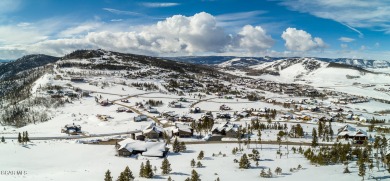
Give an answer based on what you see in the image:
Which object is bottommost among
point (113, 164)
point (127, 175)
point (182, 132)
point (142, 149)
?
point (113, 164)

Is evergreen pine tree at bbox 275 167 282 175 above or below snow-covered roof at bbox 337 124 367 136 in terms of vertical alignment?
below

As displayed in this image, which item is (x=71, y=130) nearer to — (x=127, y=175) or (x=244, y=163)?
(x=127, y=175)

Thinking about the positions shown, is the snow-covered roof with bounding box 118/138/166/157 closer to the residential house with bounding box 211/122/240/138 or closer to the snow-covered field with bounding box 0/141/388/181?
the snow-covered field with bounding box 0/141/388/181

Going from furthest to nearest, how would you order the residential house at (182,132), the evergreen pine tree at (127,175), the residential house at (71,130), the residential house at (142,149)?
1. the residential house at (71,130)
2. the residential house at (182,132)
3. the residential house at (142,149)
4. the evergreen pine tree at (127,175)

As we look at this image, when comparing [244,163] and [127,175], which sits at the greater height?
[127,175]

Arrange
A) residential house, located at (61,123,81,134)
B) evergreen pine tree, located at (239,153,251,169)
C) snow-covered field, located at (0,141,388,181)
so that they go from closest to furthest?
snow-covered field, located at (0,141,388,181), evergreen pine tree, located at (239,153,251,169), residential house, located at (61,123,81,134)

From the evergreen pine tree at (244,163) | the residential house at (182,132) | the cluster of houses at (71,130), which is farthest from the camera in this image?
the cluster of houses at (71,130)

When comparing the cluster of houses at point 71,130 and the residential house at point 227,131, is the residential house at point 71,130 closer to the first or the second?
the cluster of houses at point 71,130

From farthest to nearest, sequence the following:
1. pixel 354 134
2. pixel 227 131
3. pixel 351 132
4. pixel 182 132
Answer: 1. pixel 227 131
2. pixel 182 132
3. pixel 351 132
4. pixel 354 134

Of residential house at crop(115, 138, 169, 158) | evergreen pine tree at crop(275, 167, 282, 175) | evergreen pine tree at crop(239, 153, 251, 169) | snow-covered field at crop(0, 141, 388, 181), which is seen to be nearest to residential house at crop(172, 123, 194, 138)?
snow-covered field at crop(0, 141, 388, 181)

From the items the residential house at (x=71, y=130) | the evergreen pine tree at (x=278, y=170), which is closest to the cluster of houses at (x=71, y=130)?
the residential house at (x=71, y=130)

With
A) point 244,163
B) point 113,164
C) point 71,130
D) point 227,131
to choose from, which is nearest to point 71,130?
point 71,130
